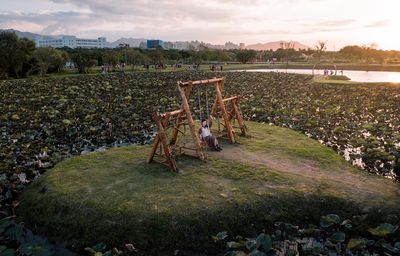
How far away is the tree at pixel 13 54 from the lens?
50312 mm

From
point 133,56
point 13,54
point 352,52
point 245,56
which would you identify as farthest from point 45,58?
point 352,52

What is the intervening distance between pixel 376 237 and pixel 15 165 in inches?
425

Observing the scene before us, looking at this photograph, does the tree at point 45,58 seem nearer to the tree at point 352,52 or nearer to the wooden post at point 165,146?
the wooden post at point 165,146

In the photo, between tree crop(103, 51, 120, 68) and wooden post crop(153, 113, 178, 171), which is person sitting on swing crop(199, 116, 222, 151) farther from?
tree crop(103, 51, 120, 68)

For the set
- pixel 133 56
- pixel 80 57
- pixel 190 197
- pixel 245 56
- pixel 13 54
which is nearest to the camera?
pixel 190 197

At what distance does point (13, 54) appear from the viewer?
168ft

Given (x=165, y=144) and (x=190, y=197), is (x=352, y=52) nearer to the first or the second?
(x=165, y=144)

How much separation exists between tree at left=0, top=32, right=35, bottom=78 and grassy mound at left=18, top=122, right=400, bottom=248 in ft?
150

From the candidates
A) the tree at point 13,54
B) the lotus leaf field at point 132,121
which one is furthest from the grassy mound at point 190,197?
the tree at point 13,54

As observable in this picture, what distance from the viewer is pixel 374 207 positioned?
8.92 m

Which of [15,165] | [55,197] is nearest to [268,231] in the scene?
[55,197]

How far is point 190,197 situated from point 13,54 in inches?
1996

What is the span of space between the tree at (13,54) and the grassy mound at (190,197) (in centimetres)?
4563

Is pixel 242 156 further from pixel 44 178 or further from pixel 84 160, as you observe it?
pixel 44 178
